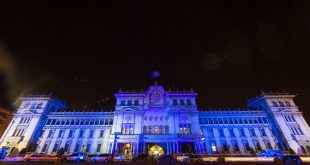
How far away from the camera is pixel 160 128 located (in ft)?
152

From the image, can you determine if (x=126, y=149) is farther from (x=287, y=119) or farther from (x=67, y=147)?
(x=287, y=119)

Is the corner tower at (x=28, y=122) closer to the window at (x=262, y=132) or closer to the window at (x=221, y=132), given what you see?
the window at (x=221, y=132)

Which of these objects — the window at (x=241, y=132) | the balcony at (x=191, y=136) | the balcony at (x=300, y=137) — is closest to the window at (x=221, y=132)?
the window at (x=241, y=132)

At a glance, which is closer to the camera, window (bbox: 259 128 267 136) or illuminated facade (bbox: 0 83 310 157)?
illuminated facade (bbox: 0 83 310 157)

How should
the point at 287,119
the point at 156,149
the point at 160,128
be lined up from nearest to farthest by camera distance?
the point at 156,149, the point at 160,128, the point at 287,119

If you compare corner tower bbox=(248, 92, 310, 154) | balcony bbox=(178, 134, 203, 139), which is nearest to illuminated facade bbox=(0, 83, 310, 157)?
corner tower bbox=(248, 92, 310, 154)

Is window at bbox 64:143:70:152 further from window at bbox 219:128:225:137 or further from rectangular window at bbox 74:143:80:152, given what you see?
window at bbox 219:128:225:137

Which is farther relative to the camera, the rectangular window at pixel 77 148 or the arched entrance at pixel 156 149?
the rectangular window at pixel 77 148

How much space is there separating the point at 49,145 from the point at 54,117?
870cm

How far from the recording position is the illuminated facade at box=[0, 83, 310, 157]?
1736 inches

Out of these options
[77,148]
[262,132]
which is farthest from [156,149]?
[262,132]

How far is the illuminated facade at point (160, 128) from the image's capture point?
4409 cm

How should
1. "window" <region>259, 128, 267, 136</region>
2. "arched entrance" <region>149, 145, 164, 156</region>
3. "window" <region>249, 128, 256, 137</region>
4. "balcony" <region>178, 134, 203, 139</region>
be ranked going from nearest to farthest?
"balcony" <region>178, 134, 203, 139</region>
"arched entrance" <region>149, 145, 164, 156</region>
"window" <region>249, 128, 256, 137</region>
"window" <region>259, 128, 267, 136</region>

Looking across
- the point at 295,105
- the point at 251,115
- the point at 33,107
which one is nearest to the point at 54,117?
the point at 33,107
